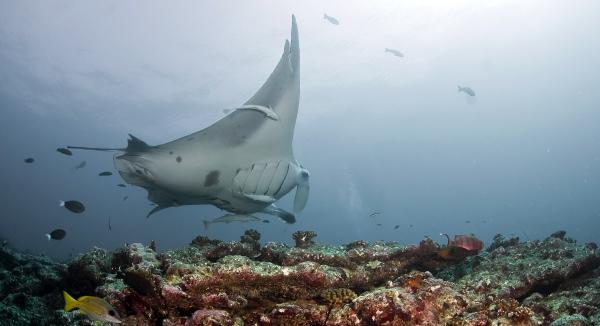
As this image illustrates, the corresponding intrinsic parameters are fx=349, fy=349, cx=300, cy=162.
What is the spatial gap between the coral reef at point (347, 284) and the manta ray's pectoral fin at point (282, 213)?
24 cm

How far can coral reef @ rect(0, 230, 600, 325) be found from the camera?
8.79 ft

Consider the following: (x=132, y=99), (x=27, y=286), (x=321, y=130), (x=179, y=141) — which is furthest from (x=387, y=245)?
(x=321, y=130)

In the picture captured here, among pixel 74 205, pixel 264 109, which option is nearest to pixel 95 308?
pixel 264 109

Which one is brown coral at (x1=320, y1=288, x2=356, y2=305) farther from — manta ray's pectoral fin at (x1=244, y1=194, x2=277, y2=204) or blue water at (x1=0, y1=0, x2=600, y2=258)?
blue water at (x1=0, y1=0, x2=600, y2=258)

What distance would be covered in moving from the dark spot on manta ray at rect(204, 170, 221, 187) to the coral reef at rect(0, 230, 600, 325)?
0.78 m

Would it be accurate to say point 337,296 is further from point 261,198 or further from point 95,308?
point 261,198

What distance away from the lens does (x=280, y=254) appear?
12.6ft

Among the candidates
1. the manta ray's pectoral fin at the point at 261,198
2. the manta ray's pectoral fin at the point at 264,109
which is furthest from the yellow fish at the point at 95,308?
the manta ray's pectoral fin at the point at 264,109

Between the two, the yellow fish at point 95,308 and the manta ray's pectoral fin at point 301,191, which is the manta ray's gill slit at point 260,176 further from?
the yellow fish at point 95,308

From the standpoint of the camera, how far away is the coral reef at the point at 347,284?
2.68 meters

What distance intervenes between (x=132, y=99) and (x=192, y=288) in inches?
1509

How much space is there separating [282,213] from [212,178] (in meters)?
1.12

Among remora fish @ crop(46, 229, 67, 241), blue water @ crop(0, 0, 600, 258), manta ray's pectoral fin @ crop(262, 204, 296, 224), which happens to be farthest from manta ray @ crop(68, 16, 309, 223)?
blue water @ crop(0, 0, 600, 258)

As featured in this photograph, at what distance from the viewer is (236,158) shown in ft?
14.7
